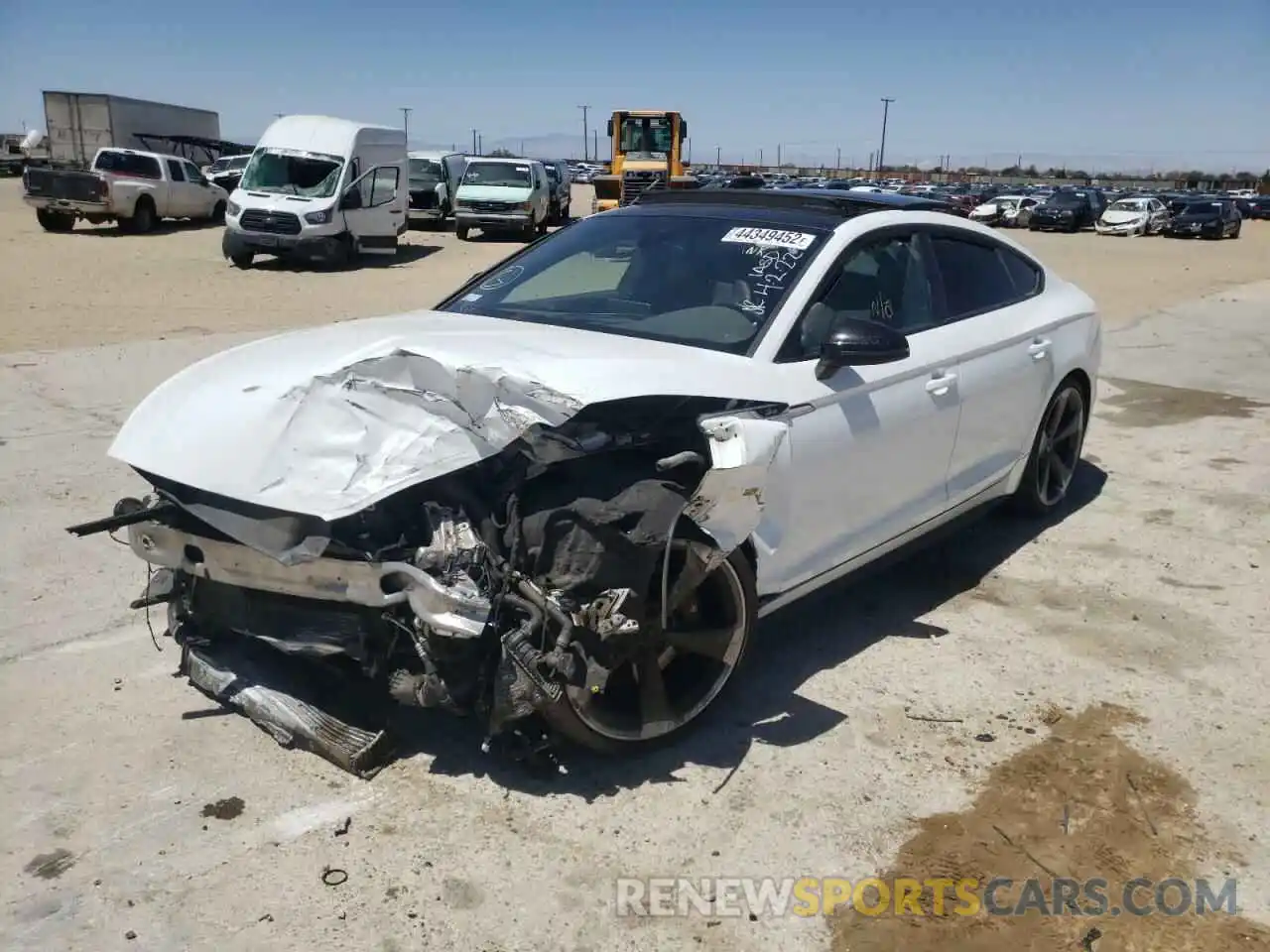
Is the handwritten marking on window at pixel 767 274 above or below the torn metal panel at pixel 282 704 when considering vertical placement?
above

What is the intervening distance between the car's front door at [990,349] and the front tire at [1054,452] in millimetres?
226

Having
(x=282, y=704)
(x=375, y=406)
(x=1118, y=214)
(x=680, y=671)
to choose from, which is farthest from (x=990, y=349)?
(x=1118, y=214)

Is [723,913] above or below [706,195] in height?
below

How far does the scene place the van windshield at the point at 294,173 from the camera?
19.7 meters

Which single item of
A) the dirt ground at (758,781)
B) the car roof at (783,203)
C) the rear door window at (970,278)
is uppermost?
the car roof at (783,203)

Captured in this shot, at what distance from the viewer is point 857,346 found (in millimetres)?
3680

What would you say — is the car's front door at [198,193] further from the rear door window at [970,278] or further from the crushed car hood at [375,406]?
the crushed car hood at [375,406]

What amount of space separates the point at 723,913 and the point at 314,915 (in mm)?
1058

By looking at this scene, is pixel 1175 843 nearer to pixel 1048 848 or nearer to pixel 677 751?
pixel 1048 848

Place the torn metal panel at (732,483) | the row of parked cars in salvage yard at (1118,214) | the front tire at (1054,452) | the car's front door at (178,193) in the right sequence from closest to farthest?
the torn metal panel at (732,483) → the front tire at (1054,452) → the car's front door at (178,193) → the row of parked cars in salvage yard at (1118,214)

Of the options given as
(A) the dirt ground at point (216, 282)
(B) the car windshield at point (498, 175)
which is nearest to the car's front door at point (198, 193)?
(A) the dirt ground at point (216, 282)

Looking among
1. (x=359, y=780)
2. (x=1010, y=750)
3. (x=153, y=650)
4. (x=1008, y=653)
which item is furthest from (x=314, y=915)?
(x=1008, y=653)

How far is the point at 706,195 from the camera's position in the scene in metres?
4.79

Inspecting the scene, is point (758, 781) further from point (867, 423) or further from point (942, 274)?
point (942, 274)
